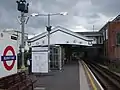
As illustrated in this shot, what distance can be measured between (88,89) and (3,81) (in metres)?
7.40

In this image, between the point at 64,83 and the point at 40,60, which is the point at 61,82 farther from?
the point at 40,60

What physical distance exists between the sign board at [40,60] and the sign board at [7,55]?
14678 millimetres

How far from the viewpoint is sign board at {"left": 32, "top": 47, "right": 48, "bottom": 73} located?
25.5 metres

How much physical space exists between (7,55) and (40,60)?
51.4 ft

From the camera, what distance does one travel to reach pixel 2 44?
9492mm

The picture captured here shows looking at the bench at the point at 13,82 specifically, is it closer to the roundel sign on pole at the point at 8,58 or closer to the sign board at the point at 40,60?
the roundel sign on pole at the point at 8,58

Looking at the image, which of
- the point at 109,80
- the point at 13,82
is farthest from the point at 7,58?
the point at 109,80

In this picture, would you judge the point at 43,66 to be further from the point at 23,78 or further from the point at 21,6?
the point at 23,78

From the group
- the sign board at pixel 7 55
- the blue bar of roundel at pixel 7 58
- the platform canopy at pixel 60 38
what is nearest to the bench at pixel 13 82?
the sign board at pixel 7 55

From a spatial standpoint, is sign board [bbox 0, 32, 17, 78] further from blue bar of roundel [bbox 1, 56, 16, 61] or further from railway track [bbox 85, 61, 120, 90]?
railway track [bbox 85, 61, 120, 90]

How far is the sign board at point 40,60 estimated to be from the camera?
83.5 ft

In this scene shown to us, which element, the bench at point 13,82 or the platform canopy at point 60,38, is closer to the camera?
the bench at point 13,82

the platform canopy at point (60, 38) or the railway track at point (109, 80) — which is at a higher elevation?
the platform canopy at point (60, 38)

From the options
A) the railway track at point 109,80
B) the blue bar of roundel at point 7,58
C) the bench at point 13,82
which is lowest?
the railway track at point 109,80
